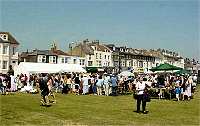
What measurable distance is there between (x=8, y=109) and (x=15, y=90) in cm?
1424

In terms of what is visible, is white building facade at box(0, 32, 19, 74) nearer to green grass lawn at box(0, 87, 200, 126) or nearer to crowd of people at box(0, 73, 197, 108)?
crowd of people at box(0, 73, 197, 108)

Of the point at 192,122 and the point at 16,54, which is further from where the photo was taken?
the point at 16,54

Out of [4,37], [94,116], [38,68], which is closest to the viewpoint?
[94,116]

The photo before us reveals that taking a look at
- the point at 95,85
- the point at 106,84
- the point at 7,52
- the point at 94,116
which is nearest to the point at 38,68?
the point at 95,85

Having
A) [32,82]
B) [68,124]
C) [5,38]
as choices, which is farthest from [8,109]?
[5,38]

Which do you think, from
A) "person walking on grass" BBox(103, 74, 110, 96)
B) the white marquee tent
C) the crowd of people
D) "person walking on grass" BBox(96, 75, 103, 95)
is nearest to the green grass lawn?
the crowd of people

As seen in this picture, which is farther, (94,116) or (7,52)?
(7,52)

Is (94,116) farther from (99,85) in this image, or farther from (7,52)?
(7,52)

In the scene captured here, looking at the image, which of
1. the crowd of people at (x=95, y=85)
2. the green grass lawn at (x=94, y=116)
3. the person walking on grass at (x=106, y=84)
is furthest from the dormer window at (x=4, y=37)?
the green grass lawn at (x=94, y=116)

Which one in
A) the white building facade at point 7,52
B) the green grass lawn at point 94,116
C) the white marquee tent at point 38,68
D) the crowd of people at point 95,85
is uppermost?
the white building facade at point 7,52

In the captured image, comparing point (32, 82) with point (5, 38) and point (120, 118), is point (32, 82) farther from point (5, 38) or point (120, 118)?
point (5, 38)

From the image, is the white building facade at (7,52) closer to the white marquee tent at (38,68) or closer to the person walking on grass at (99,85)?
the white marquee tent at (38,68)

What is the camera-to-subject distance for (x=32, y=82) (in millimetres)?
34219

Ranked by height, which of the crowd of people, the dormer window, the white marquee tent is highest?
the dormer window
